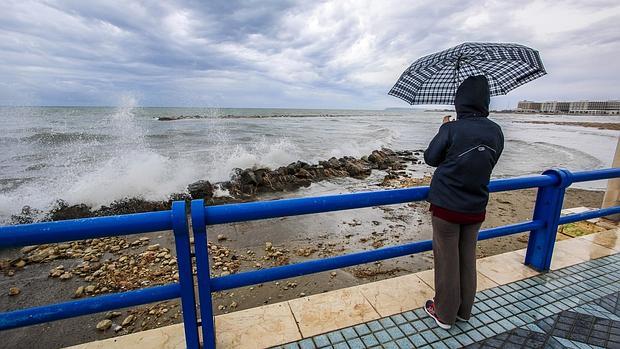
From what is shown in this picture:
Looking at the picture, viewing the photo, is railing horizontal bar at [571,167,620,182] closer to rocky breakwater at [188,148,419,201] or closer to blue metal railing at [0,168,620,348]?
blue metal railing at [0,168,620,348]

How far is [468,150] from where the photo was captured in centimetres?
207

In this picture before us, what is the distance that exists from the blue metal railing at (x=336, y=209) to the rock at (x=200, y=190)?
8008 millimetres

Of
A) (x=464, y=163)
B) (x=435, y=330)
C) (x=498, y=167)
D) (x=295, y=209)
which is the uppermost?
(x=464, y=163)

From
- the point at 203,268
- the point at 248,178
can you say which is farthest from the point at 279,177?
the point at 203,268

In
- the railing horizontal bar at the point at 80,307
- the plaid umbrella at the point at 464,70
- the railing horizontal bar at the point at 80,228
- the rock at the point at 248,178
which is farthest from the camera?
the rock at the point at 248,178

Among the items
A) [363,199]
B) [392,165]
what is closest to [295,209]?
[363,199]

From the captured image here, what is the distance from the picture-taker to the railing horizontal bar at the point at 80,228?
1571mm

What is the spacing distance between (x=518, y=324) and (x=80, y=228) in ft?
10.7

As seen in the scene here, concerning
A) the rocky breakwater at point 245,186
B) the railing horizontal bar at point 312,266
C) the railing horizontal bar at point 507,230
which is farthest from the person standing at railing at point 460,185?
the rocky breakwater at point 245,186

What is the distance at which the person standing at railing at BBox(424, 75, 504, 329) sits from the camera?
208 centimetres

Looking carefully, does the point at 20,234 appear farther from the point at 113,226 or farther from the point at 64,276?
the point at 64,276

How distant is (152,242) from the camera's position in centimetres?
617

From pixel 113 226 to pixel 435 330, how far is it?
8.04 feet

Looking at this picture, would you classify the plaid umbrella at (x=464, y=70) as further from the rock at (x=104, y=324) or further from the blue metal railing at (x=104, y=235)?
the rock at (x=104, y=324)
